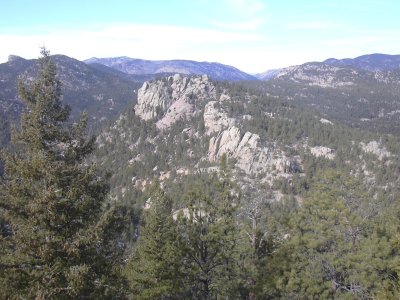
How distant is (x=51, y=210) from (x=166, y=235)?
11471 millimetres

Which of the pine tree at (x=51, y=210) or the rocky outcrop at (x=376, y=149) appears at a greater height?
the pine tree at (x=51, y=210)

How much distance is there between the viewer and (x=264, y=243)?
31.6 meters

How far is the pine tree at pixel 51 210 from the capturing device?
17359mm

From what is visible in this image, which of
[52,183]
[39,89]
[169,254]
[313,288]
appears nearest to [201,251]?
[169,254]

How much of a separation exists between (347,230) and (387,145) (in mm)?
165416

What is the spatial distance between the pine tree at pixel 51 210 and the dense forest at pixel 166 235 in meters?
0.05

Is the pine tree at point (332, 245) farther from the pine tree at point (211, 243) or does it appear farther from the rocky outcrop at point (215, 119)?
the rocky outcrop at point (215, 119)

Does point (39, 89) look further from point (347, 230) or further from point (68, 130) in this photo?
point (347, 230)

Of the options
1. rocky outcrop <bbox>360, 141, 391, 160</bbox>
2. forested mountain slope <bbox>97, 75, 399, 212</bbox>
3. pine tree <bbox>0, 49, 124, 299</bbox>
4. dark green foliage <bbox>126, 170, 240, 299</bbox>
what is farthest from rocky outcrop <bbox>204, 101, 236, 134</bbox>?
pine tree <bbox>0, 49, 124, 299</bbox>

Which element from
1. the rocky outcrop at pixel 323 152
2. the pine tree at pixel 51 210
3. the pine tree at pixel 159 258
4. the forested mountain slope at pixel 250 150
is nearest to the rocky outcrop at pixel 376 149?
the forested mountain slope at pixel 250 150

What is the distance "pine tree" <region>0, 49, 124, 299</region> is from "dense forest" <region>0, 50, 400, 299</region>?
→ 0.17 feet

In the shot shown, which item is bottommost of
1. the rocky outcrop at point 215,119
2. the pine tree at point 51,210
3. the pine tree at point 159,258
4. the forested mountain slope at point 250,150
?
the forested mountain slope at point 250,150

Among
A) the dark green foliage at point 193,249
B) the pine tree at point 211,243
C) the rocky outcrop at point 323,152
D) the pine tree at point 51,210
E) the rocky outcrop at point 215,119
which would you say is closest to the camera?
the pine tree at point 51,210

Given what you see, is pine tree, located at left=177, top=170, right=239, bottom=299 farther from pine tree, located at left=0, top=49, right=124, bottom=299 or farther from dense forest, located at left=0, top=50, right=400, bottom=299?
pine tree, located at left=0, top=49, right=124, bottom=299
